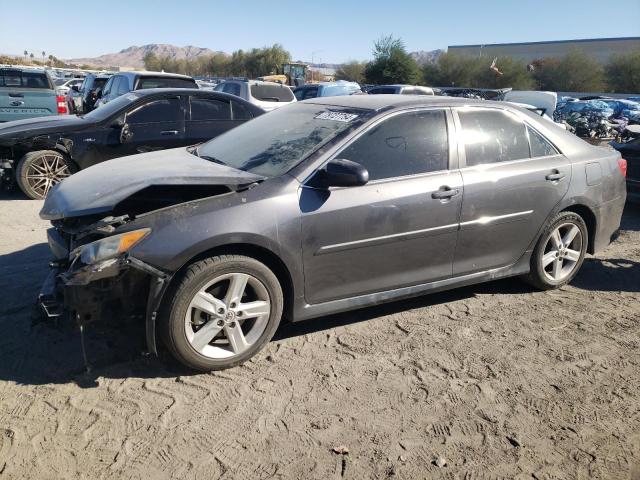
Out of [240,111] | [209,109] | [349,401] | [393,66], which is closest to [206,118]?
[209,109]

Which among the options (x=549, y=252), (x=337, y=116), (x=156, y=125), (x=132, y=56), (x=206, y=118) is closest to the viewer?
(x=337, y=116)

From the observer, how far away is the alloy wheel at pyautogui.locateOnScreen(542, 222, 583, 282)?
4.60 m

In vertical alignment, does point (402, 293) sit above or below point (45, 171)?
below

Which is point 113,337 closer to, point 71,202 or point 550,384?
point 71,202

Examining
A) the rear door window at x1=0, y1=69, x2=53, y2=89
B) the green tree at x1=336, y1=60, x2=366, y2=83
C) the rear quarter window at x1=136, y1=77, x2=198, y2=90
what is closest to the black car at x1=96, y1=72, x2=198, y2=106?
the rear quarter window at x1=136, y1=77, x2=198, y2=90

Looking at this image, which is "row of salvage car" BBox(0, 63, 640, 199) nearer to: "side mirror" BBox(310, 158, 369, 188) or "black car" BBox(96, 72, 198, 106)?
"black car" BBox(96, 72, 198, 106)

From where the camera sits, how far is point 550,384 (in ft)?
10.8

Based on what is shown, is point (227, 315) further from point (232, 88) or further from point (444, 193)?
point (232, 88)

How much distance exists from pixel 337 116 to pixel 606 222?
2801 mm

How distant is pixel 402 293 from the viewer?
3.84 m

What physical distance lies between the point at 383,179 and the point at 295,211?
729mm

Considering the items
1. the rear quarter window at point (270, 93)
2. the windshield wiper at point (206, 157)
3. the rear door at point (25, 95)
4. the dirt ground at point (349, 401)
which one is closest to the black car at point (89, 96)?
the rear door at point (25, 95)

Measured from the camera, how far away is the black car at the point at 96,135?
7.00 metres

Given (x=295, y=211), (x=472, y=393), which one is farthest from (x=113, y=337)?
(x=472, y=393)
